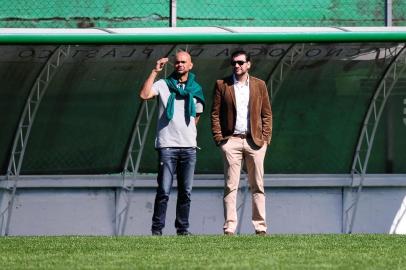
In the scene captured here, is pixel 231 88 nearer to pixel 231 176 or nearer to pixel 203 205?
pixel 231 176

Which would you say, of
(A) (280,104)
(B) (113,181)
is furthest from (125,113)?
(A) (280,104)

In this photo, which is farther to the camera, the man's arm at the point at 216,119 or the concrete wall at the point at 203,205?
the concrete wall at the point at 203,205

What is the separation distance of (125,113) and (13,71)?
1.53m

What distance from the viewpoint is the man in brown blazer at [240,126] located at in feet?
42.9

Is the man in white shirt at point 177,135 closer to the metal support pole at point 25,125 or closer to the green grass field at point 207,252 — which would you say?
the green grass field at point 207,252

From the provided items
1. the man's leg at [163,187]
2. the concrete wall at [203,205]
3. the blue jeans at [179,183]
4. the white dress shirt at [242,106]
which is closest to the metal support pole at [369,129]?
the concrete wall at [203,205]

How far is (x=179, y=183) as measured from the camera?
42.7ft

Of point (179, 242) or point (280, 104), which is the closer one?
point (179, 242)

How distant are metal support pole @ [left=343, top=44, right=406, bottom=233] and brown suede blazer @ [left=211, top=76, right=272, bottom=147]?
2.62 m

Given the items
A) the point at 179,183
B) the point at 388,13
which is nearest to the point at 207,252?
the point at 179,183

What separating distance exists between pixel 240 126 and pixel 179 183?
33.8 inches

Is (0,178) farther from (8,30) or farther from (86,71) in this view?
(8,30)

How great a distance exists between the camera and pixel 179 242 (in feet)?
37.2

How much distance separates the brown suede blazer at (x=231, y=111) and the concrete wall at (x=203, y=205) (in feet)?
8.00
